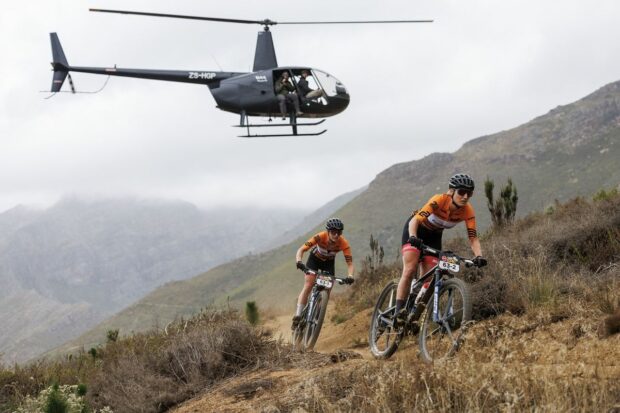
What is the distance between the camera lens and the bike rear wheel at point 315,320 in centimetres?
1052

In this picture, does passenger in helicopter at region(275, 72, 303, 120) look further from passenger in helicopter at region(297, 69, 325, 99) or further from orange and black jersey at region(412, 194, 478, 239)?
orange and black jersey at region(412, 194, 478, 239)

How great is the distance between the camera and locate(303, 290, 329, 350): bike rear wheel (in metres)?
10.5

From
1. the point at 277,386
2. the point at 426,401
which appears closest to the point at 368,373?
the point at 426,401

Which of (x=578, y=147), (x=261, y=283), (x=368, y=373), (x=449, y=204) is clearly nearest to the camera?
(x=368, y=373)

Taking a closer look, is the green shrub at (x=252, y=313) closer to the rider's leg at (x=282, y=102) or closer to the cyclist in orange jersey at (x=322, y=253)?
the cyclist in orange jersey at (x=322, y=253)

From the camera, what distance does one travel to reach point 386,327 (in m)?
8.27

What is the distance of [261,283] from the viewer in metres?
128

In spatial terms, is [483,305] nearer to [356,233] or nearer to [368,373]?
[368,373]

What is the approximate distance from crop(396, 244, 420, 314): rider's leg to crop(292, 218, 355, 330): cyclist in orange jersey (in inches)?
115

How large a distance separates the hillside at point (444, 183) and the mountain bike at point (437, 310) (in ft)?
331

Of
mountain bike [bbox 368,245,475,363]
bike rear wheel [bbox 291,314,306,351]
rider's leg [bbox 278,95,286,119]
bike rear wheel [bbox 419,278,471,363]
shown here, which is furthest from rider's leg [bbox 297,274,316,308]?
rider's leg [bbox 278,95,286,119]

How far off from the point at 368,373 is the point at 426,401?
1.25 m

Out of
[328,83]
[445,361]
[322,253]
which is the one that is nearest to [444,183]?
[328,83]

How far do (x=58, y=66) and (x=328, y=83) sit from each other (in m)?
11.1
